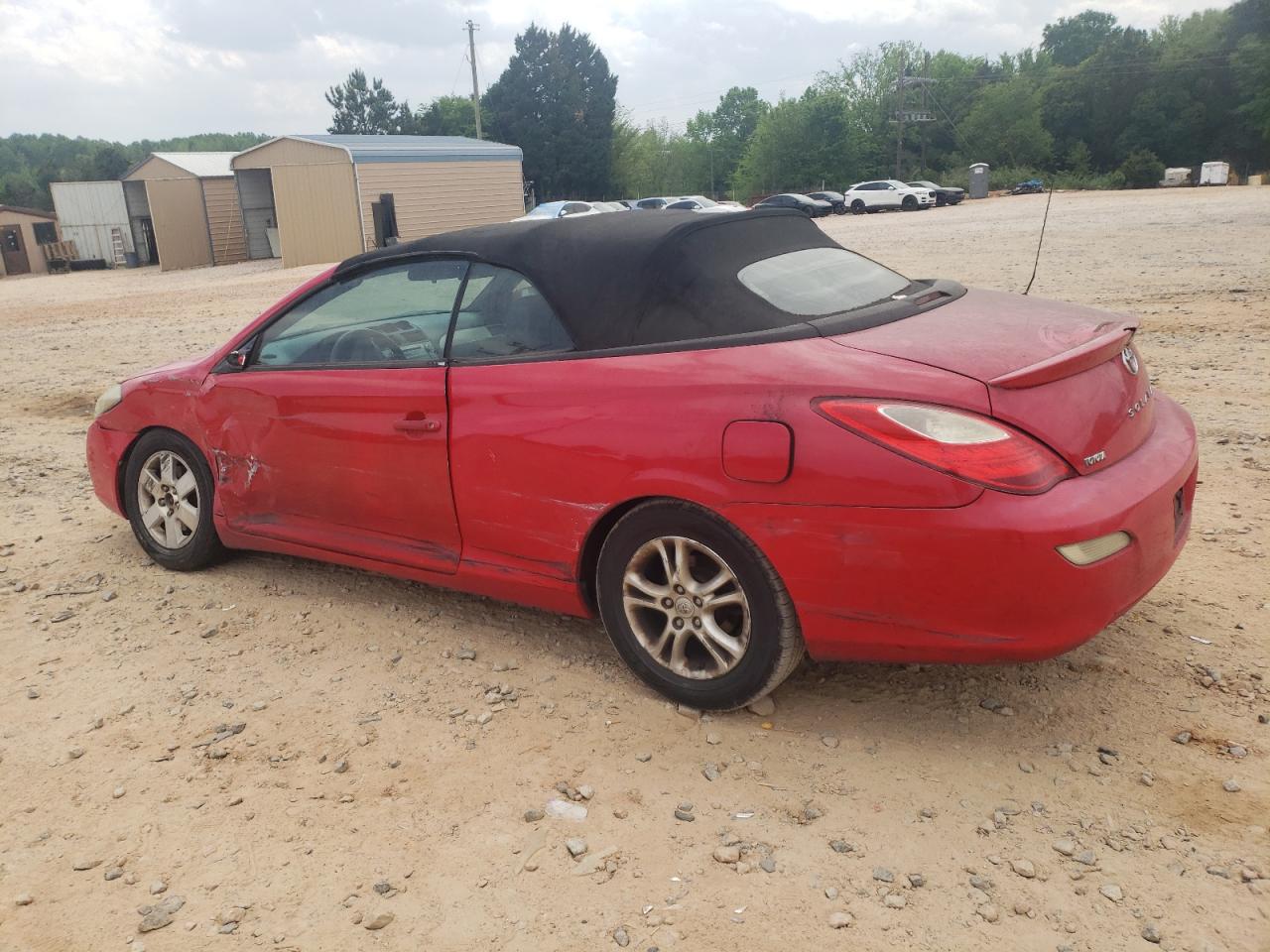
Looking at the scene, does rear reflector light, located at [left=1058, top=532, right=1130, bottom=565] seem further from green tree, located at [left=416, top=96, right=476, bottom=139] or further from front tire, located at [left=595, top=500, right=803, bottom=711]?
green tree, located at [left=416, top=96, right=476, bottom=139]

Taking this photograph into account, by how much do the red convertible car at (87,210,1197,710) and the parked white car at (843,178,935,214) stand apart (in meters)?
44.5

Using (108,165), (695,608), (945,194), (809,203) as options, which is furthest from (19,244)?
(695,608)

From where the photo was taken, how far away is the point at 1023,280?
A: 14.6 m

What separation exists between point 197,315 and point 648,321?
16058 millimetres

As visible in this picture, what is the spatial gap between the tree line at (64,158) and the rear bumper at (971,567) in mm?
70380

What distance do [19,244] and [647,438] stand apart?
52.6m

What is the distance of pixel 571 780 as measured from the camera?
9.97 ft

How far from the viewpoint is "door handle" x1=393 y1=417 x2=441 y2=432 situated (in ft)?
12.1

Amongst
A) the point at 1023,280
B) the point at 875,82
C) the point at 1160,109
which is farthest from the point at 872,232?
the point at 875,82

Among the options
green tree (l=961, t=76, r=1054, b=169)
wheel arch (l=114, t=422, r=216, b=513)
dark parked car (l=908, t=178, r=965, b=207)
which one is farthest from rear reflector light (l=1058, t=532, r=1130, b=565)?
green tree (l=961, t=76, r=1054, b=169)

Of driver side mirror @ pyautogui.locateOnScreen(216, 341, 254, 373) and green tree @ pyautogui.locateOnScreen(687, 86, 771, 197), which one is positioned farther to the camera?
green tree @ pyautogui.locateOnScreen(687, 86, 771, 197)

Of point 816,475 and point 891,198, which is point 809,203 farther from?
point 816,475

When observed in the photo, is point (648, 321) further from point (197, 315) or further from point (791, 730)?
point (197, 315)

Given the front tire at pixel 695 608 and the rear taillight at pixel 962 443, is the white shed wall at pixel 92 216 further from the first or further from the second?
the rear taillight at pixel 962 443
